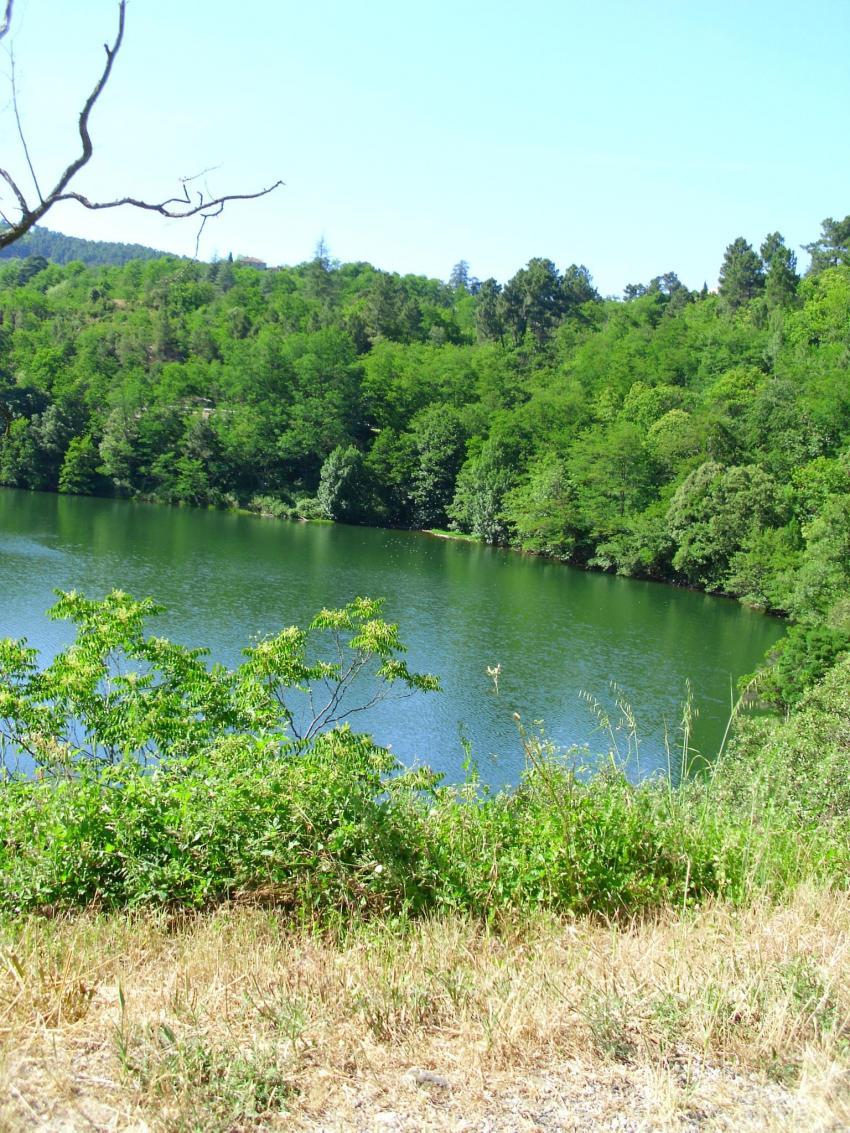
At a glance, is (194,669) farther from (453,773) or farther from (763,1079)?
(763,1079)

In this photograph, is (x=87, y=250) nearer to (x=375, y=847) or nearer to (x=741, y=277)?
(x=741, y=277)

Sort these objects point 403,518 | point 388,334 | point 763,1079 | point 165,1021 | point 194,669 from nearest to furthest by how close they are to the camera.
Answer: point 763,1079 → point 165,1021 → point 194,669 → point 403,518 → point 388,334

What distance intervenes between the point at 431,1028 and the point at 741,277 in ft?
285

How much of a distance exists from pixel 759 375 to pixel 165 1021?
Result: 64.9 meters

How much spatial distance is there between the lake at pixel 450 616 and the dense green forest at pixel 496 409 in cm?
501

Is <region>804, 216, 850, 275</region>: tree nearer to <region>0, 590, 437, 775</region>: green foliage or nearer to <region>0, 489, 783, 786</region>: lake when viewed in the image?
<region>0, 489, 783, 786</region>: lake

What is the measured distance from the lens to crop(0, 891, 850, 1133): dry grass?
2461 mm

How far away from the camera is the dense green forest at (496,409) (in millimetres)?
49562

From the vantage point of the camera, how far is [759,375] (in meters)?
61.5

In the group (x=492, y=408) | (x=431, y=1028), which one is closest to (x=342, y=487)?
(x=492, y=408)

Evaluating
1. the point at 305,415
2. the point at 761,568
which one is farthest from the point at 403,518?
the point at 761,568

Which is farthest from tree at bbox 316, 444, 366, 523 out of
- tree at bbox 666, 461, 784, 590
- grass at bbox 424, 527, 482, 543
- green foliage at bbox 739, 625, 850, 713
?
green foliage at bbox 739, 625, 850, 713

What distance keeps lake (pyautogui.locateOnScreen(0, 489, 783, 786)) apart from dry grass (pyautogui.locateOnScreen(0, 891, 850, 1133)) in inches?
226

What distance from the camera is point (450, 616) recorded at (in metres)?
31.3
